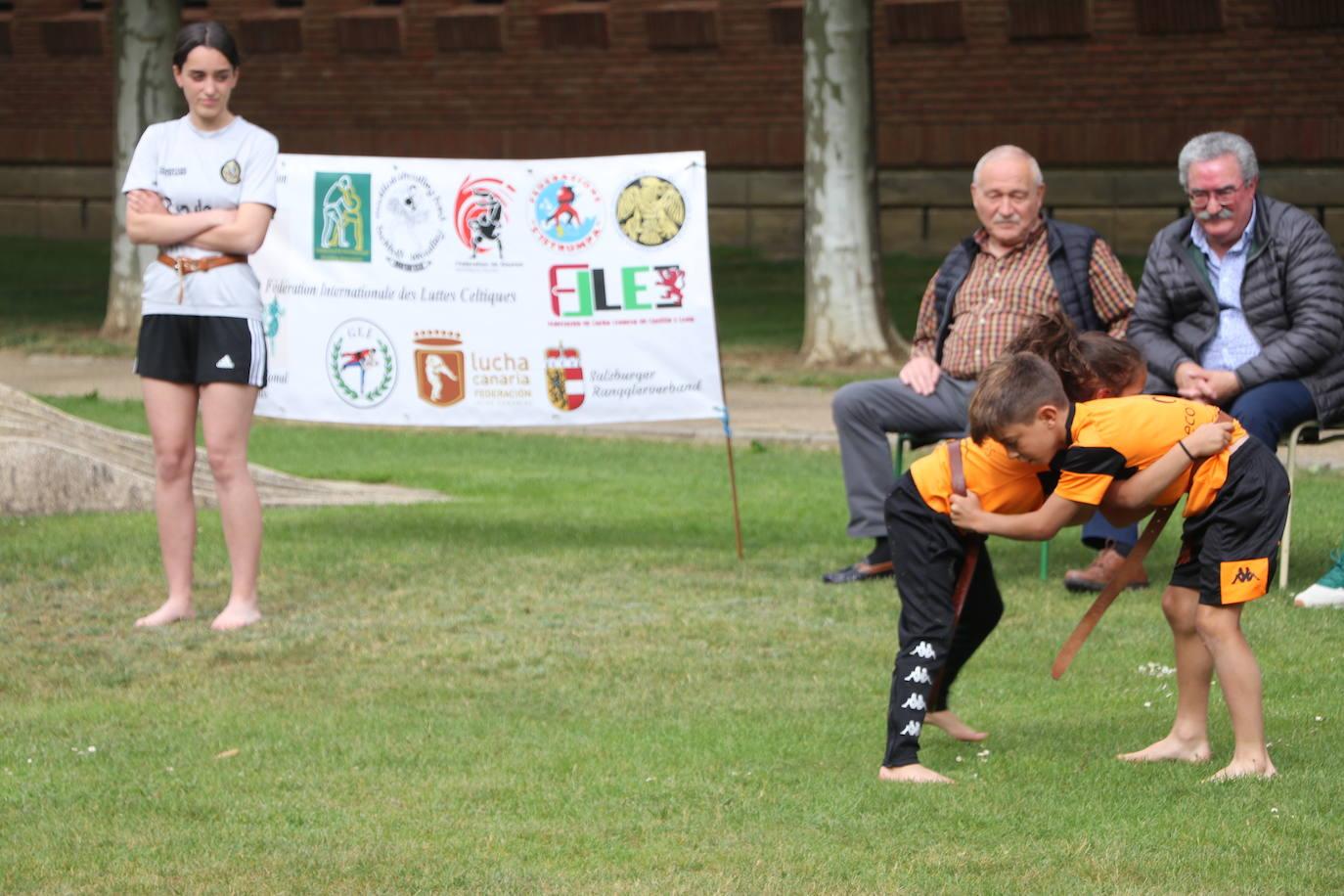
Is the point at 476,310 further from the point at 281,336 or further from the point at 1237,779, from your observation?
the point at 1237,779

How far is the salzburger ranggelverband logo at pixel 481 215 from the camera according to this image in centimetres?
911

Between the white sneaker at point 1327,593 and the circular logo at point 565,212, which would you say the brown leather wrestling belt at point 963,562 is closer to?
the white sneaker at point 1327,593

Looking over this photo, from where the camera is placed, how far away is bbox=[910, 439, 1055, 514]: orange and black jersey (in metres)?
5.18

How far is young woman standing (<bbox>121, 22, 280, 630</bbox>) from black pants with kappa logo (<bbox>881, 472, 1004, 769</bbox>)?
2820mm

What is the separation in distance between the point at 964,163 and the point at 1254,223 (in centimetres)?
1642

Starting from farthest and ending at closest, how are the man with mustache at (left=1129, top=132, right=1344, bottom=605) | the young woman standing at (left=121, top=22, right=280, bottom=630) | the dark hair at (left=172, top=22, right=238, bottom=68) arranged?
the man with mustache at (left=1129, top=132, right=1344, bottom=605), the young woman standing at (left=121, top=22, right=280, bottom=630), the dark hair at (left=172, top=22, right=238, bottom=68)

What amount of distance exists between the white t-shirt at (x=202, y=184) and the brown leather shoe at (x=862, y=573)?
2419 millimetres

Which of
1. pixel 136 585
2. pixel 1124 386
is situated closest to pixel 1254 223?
pixel 1124 386

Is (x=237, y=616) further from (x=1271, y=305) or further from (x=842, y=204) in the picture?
(x=842, y=204)

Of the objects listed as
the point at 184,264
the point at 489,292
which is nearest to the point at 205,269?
the point at 184,264

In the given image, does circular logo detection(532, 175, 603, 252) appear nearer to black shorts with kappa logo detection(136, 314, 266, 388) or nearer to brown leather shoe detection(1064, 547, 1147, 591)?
black shorts with kappa logo detection(136, 314, 266, 388)

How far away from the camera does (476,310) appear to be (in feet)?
29.9

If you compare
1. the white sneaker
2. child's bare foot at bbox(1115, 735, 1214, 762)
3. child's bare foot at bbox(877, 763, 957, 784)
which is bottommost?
the white sneaker

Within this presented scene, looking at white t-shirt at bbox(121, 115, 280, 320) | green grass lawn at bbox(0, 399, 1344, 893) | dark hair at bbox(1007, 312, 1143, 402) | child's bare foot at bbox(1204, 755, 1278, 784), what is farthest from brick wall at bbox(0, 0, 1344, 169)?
child's bare foot at bbox(1204, 755, 1278, 784)
